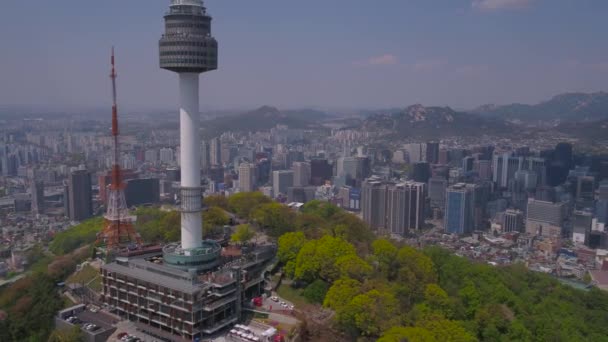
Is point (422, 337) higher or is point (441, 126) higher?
point (441, 126)

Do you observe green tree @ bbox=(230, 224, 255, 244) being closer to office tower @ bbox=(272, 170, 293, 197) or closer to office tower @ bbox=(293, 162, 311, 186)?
office tower @ bbox=(272, 170, 293, 197)

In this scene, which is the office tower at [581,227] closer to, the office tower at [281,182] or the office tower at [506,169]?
the office tower at [506,169]

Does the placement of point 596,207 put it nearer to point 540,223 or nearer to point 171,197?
point 540,223

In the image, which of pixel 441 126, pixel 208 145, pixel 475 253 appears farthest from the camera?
pixel 441 126

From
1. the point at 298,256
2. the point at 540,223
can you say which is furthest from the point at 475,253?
the point at 298,256

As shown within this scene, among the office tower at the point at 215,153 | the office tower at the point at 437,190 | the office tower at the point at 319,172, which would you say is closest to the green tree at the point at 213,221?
the office tower at the point at 437,190

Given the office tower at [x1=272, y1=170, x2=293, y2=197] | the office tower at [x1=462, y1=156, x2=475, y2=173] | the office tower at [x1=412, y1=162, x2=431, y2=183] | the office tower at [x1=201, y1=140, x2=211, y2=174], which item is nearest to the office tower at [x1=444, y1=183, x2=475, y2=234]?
the office tower at [x1=412, y1=162, x2=431, y2=183]
